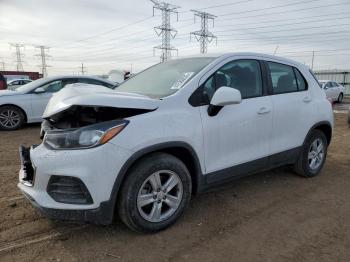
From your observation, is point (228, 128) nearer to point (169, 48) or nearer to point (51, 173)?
point (51, 173)

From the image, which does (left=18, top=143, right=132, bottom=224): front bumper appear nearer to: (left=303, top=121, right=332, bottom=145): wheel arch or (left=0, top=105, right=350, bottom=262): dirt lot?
(left=0, top=105, right=350, bottom=262): dirt lot

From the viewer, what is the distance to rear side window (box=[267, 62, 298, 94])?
4.48 meters

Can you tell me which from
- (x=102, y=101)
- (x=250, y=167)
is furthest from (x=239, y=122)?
(x=102, y=101)

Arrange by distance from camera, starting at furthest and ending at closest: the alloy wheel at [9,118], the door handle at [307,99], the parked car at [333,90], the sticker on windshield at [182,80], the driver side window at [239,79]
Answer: the parked car at [333,90]
the alloy wheel at [9,118]
the door handle at [307,99]
the driver side window at [239,79]
the sticker on windshield at [182,80]

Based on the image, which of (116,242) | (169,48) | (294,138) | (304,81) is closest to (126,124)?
(116,242)

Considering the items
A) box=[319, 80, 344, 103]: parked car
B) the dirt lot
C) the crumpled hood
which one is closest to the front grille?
the dirt lot

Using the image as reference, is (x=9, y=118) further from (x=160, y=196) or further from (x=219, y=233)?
(x=219, y=233)

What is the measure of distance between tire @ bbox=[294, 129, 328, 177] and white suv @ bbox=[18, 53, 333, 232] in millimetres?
392

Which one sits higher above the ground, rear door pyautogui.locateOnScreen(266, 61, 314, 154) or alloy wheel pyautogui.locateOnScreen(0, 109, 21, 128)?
rear door pyautogui.locateOnScreen(266, 61, 314, 154)

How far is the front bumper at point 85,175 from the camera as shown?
2.88m

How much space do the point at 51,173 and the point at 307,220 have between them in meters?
2.61

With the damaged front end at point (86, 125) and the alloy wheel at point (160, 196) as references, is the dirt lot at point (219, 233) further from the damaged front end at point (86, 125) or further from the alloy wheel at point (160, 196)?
the damaged front end at point (86, 125)

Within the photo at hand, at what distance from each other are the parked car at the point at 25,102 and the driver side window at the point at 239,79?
18.6 ft

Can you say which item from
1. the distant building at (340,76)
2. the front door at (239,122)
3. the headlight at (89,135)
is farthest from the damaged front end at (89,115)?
the distant building at (340,76)
